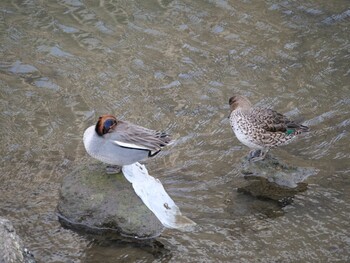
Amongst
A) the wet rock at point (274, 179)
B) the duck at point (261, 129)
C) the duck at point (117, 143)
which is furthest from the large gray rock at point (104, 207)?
the duck at point (261, 129)

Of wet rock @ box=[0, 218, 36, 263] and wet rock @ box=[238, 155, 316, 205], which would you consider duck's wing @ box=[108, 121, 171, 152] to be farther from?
wet rock @ box=[0, 218, 36, 263]

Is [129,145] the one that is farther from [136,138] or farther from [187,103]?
[187,103]

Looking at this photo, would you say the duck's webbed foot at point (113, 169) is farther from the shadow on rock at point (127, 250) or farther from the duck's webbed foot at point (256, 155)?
the duck's webbed foot at point (256, 155)

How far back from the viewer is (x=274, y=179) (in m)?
7.25

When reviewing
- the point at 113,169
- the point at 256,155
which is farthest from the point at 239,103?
the point at 113,169

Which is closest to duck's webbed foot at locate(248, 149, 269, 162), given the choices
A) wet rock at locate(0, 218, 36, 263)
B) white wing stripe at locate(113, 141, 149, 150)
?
white wing stripe at locate(113, 141, 149, 150)

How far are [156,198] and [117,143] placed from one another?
2.34 ft

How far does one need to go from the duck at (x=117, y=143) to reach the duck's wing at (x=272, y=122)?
141 centimetres

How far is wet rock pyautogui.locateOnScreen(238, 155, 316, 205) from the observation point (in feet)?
23.3

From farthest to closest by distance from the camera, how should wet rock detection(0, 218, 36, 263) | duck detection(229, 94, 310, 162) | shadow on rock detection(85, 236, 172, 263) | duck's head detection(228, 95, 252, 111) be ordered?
duck's head detection(228, 95, 252, 111), duck detection(229, 94, 310, 162), shadow on rock detection(85, 236, 172, 263), wet rock detection(0, 218, 36, 263)

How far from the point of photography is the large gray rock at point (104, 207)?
6.24 metres

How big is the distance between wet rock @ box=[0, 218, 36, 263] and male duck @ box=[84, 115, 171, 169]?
4.05 feet

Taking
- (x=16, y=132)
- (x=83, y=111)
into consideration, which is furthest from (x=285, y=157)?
(x=16, y=132)

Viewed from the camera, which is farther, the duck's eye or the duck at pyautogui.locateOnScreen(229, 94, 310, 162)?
the duck at pyautogui.locateOnScreen(229, 94, 310, 162)
